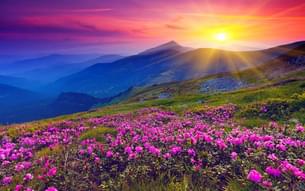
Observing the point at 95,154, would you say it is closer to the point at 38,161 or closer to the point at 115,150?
the point at 115,150

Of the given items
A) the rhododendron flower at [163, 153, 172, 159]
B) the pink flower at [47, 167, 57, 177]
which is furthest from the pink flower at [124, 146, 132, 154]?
the pink flower at [47, 167, 57, 177]

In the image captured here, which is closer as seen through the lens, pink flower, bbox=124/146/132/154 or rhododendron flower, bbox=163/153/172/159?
rhododendron flower, bbox=163/153/172/159

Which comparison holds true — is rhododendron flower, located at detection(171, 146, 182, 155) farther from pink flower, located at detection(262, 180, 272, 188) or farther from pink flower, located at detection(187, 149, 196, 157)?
pink flower, located at detection(262, 180, 272, 188)

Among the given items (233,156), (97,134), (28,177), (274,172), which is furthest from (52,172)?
(97,134)

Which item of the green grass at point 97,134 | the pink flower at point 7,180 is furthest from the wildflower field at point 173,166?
the green grass at point 97,134

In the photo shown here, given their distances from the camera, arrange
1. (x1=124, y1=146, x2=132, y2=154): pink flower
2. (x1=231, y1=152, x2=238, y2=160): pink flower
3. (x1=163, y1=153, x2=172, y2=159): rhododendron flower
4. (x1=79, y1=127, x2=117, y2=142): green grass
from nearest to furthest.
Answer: (x1=231, y1=152, x2=238, y2=160): pink flower
(x1=163, y1=153, x2=172, y2=159): rhododendron flower
(x1=124, y1=146, x2=132, y2=154): pink flower
(x1=79, y1=127, x2=117, y2=142): green grass

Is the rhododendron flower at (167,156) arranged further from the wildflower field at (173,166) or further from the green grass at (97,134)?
the green grass at (97,134)

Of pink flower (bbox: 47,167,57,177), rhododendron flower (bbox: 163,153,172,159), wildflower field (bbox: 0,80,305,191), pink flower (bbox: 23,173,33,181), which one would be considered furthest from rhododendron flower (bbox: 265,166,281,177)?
pink flower (bbox: 23,173,33,181)

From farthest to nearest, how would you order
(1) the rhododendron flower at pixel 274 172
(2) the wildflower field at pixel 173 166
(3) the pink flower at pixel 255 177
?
(2) the wildflower field at pixel 173 166 < (1) the rhododendron flower at pixel 274 172 < (3) the pink flower at pixel 255 177

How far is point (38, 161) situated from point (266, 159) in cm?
526

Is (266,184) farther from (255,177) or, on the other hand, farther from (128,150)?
(128,150)

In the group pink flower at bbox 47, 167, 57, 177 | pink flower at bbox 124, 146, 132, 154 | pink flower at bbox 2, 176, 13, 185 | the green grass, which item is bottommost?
the green grass

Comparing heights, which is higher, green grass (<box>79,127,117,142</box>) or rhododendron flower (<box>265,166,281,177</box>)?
rhododendron flower (<box>265,166,281,177</box>)

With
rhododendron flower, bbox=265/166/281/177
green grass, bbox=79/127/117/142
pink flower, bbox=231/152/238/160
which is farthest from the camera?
green grass, bbox=79/127/117/142
